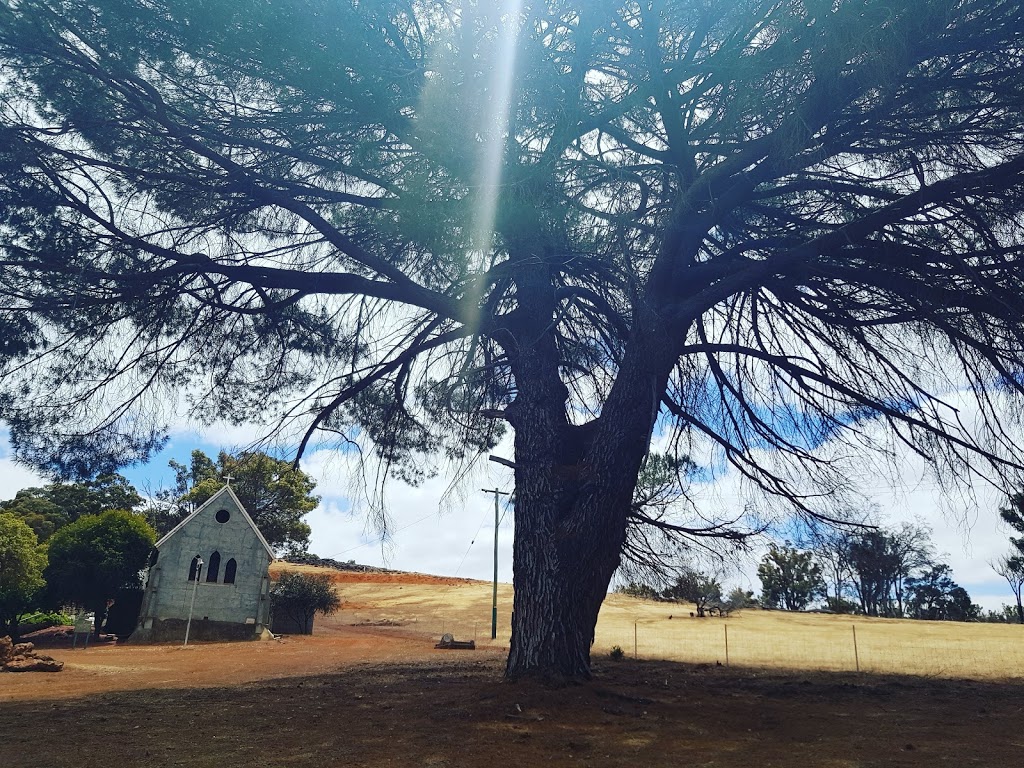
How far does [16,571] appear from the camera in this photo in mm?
24906

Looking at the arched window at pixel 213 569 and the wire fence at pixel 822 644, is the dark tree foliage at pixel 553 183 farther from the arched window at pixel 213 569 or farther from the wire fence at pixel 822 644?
Answer: the arched window at pixel 213 569

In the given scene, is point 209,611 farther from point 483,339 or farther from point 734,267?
point 734,267

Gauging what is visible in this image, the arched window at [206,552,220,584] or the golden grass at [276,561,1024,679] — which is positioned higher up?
the arched window at [206,552,220,584]

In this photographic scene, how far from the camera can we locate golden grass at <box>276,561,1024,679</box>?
15.8 meters

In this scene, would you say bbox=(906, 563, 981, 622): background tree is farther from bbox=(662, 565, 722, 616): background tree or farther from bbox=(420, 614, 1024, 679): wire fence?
bbox=(662, 565, 722, 616): background tree

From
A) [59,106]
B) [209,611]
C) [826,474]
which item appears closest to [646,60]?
[826,474]

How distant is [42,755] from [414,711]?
121 inches

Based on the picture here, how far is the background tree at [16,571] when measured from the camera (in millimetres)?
24734

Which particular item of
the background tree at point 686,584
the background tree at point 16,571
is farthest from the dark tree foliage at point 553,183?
the background tree at point 16,571

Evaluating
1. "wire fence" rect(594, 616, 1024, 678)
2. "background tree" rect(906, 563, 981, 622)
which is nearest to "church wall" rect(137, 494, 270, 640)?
"wire fence" rect(594, 616, 1024, 678)

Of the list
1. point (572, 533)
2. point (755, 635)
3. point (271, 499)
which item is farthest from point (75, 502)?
point (572, 533)

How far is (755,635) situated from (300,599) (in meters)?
19.5

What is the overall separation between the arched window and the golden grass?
32.4ft

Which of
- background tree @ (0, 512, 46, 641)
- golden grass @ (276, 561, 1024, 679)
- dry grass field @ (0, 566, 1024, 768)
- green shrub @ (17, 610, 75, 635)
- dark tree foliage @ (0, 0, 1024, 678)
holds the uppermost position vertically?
dark tree foliage @ (0, 0, 1024, 678)
